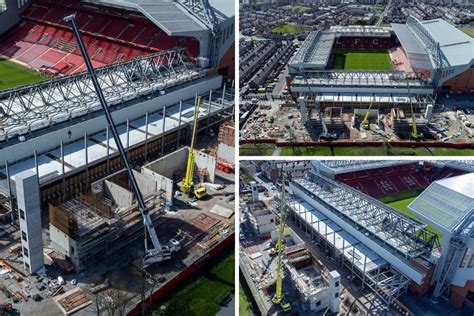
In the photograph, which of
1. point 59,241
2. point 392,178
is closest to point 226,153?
point 59,241

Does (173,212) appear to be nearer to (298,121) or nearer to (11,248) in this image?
(11,248)

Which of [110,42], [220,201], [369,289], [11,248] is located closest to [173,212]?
[220,201]

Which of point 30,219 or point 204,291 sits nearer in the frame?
point 30,219

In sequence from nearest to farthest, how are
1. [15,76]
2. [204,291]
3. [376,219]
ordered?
[204,291] < [376,219] < [15,76]

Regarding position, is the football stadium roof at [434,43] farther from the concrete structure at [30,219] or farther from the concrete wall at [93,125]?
the concrete structure at [30,219]

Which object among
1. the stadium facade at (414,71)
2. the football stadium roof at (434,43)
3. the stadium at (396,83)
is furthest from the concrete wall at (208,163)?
the football stadium roof at (434,43)

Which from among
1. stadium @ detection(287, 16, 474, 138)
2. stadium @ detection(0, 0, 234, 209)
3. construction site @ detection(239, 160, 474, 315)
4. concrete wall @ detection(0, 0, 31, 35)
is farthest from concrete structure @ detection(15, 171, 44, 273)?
concrete wall @ detection(0, 0, 31, 35)

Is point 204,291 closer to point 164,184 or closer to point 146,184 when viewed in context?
point 146,184

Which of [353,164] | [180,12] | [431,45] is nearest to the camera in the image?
[353,164]

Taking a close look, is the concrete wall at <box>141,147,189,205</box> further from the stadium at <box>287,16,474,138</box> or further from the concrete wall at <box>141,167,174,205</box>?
the stadium at <box>287,16,474,138</box>
